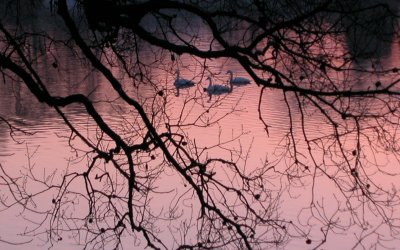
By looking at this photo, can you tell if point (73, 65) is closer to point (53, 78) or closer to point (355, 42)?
point (53, 78)

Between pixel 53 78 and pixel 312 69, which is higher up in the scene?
pixel 312 69

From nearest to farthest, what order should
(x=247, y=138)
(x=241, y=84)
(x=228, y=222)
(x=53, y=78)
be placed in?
(x=228, y=222)
(x=247, y=138)
(x=53, y=78)
(x=241, y=84)

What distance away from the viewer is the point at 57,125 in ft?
38.0

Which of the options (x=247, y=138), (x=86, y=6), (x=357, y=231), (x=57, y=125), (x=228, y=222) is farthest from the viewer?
(x=57, y=125)

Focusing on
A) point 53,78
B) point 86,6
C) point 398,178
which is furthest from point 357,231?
point 53,78

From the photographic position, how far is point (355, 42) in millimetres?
3240

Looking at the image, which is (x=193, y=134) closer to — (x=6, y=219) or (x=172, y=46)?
(x=6, y=219)

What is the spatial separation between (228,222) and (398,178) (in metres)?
4.70

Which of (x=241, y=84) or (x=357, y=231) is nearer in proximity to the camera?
(x=357, y=231)

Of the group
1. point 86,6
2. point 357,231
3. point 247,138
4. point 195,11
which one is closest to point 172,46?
point 195,11

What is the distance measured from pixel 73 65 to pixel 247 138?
237 inches

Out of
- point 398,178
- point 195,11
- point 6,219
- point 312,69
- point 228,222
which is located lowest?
point 6,219

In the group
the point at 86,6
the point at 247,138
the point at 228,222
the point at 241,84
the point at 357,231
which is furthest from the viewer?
the point at 241,84

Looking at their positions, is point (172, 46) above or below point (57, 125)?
above
